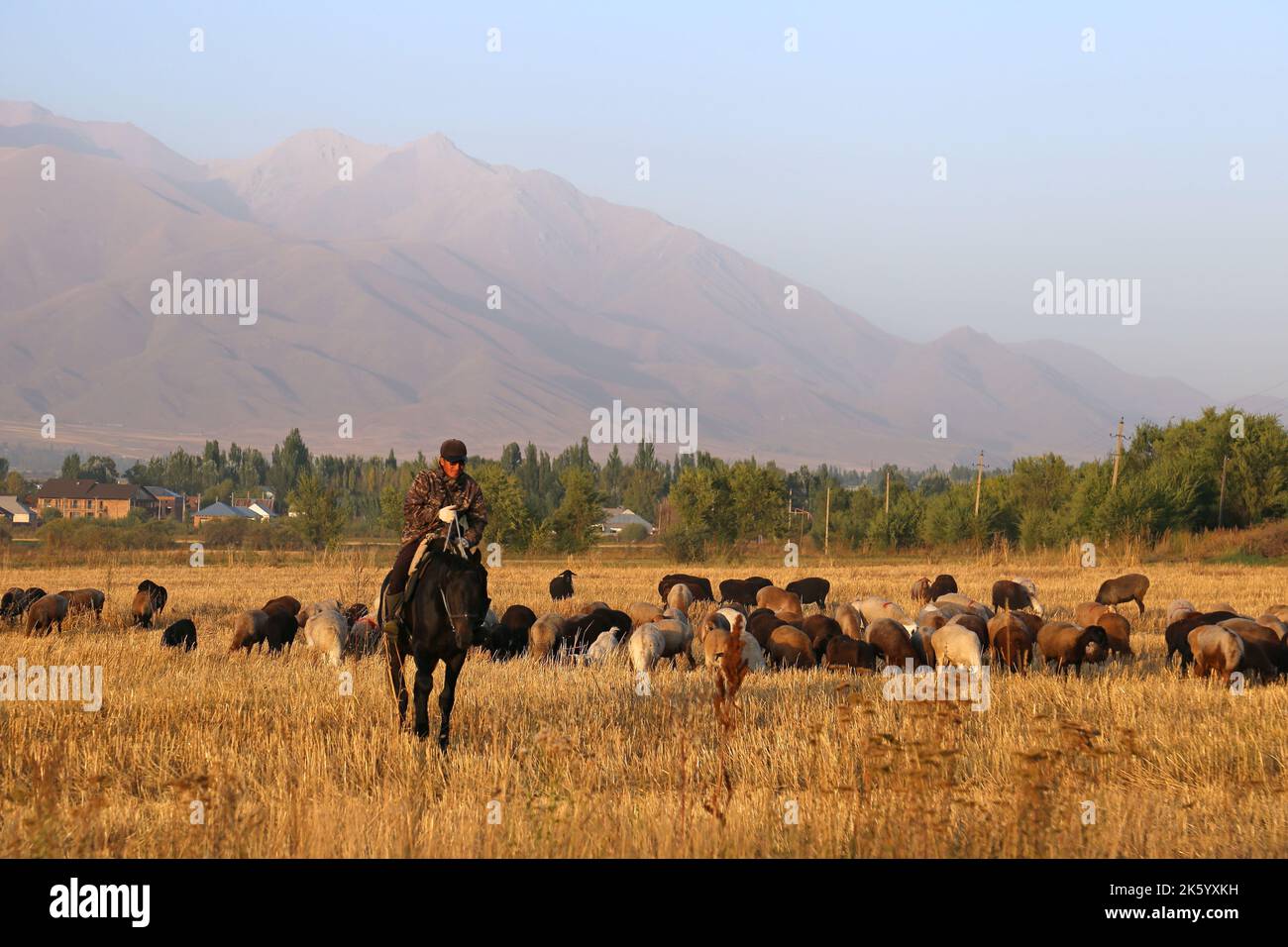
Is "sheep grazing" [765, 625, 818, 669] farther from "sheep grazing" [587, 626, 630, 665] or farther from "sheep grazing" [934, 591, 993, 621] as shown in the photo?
"sheep grazing" [934, 591, 993, 621]

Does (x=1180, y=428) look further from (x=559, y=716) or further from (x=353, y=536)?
(x=559, y=716)

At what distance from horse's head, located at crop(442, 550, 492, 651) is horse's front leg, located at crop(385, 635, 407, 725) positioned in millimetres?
690

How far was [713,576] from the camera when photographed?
38719 millimetres

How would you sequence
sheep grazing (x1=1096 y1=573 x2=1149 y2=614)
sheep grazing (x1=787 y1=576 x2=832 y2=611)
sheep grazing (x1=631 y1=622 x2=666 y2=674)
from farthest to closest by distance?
sheep grazing (x1=787 y1=576 x2=832 y2=611) → sheep grazing (x1=1096 y1=573 x2=1149 y2=614) → sheep grazing (x1=631 y1=622 x2=666 y2=674)

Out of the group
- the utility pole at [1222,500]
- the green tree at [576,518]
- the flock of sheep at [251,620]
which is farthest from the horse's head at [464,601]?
the utility pole at [1222,500]

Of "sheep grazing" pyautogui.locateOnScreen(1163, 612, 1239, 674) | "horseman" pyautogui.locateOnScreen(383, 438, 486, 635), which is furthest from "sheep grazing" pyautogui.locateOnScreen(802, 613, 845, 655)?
"horseman" pyautogui.locateOnScreen(383, 438, 486, 635)

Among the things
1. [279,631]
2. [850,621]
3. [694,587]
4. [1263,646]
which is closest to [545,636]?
[279,631]

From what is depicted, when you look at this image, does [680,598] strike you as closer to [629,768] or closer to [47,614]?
[47,614]

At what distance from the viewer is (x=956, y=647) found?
16.1 meters

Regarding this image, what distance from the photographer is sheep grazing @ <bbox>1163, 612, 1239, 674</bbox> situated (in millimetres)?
16469

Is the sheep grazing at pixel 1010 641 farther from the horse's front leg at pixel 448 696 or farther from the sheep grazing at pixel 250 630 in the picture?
the sheep grazing at pixel 250 630

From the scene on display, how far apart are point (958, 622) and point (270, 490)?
623 ft

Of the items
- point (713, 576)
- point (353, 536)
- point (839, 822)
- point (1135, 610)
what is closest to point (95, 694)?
point (839, 822)

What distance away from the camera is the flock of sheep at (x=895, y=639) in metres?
15.6
